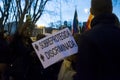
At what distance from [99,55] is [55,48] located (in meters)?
3.01

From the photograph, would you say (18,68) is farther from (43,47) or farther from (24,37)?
(43,47)

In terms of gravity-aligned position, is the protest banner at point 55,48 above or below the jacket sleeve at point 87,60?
below

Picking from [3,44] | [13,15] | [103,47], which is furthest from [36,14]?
[103,47]

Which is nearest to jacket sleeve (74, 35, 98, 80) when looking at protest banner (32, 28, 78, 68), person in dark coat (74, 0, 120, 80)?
person in dark coat (74, 0, 120, 80)

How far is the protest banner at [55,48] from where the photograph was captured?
254 inches

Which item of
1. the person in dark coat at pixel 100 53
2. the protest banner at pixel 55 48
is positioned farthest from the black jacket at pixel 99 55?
the protest banner at pixel 55 48

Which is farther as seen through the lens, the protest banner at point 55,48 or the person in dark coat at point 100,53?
the protest banner at point 55,48

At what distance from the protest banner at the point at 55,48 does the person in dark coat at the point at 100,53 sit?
8.41ft

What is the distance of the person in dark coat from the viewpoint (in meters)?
3.56

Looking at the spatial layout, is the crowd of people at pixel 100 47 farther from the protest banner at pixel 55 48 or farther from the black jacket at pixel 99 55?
the protest banner at pixel 55 48

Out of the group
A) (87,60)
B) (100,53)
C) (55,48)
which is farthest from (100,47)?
(55,48)

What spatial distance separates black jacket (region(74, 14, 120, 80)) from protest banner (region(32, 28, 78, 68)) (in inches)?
102

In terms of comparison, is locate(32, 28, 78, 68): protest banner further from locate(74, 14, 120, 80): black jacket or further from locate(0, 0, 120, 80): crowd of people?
locate(74, 14, 120, 80): black jacket

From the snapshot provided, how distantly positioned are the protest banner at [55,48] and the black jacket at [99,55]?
102 inches
